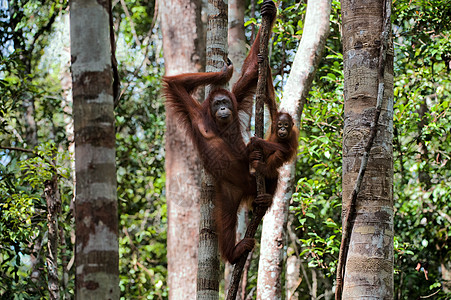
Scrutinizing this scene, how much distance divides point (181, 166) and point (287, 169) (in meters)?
1.22

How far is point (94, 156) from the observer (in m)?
2.12

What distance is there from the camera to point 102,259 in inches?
80.7

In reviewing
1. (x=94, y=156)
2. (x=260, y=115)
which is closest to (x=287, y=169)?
(x=260, y=115)

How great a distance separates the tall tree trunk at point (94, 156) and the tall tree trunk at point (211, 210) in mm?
1609

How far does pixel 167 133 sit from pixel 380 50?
3570mm

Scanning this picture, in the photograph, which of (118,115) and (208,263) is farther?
(118,115)

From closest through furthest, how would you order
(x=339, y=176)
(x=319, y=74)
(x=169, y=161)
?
1. (x=169, y=161)
2. (x=339, y=176)
3. (x=319, y=74)

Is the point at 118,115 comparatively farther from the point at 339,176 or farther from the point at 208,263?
the point at 208,263

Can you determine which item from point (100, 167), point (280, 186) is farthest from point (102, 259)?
point (280, 186)

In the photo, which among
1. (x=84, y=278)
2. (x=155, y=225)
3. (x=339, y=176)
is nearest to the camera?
(x=84, y=278)

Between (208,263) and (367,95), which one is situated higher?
(367,95)

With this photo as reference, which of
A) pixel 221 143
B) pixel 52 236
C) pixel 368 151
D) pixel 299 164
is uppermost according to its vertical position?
pixel 299 164

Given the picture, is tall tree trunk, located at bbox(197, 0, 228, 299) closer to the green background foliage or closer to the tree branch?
the tree branch

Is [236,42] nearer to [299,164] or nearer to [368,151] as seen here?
[299,164]
